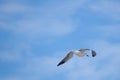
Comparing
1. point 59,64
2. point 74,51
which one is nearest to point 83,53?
point 74,51

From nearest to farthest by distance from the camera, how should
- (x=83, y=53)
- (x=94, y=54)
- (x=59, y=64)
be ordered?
(x=94, y=54) < (x=83, y=53) < (x=59, y=64)

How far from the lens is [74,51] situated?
20.7 m

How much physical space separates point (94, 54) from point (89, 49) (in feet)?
2.21

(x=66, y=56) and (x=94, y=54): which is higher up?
(x=66, y=56)

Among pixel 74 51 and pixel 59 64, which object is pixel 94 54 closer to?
pixel 74 51

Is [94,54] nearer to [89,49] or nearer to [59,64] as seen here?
[89,49]

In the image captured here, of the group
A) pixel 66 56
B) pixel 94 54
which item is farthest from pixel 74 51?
pixel 94 54

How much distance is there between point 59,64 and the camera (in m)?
21.5

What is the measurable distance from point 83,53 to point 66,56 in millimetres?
1486

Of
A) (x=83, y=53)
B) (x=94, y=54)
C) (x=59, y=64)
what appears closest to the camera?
(x=94, y=54)

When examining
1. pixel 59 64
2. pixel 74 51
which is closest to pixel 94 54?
pixel 74 51

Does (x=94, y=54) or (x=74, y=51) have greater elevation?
(x=74, y=51)

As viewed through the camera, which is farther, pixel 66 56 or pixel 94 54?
pixel 66 56

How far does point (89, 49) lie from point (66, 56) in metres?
2.51
